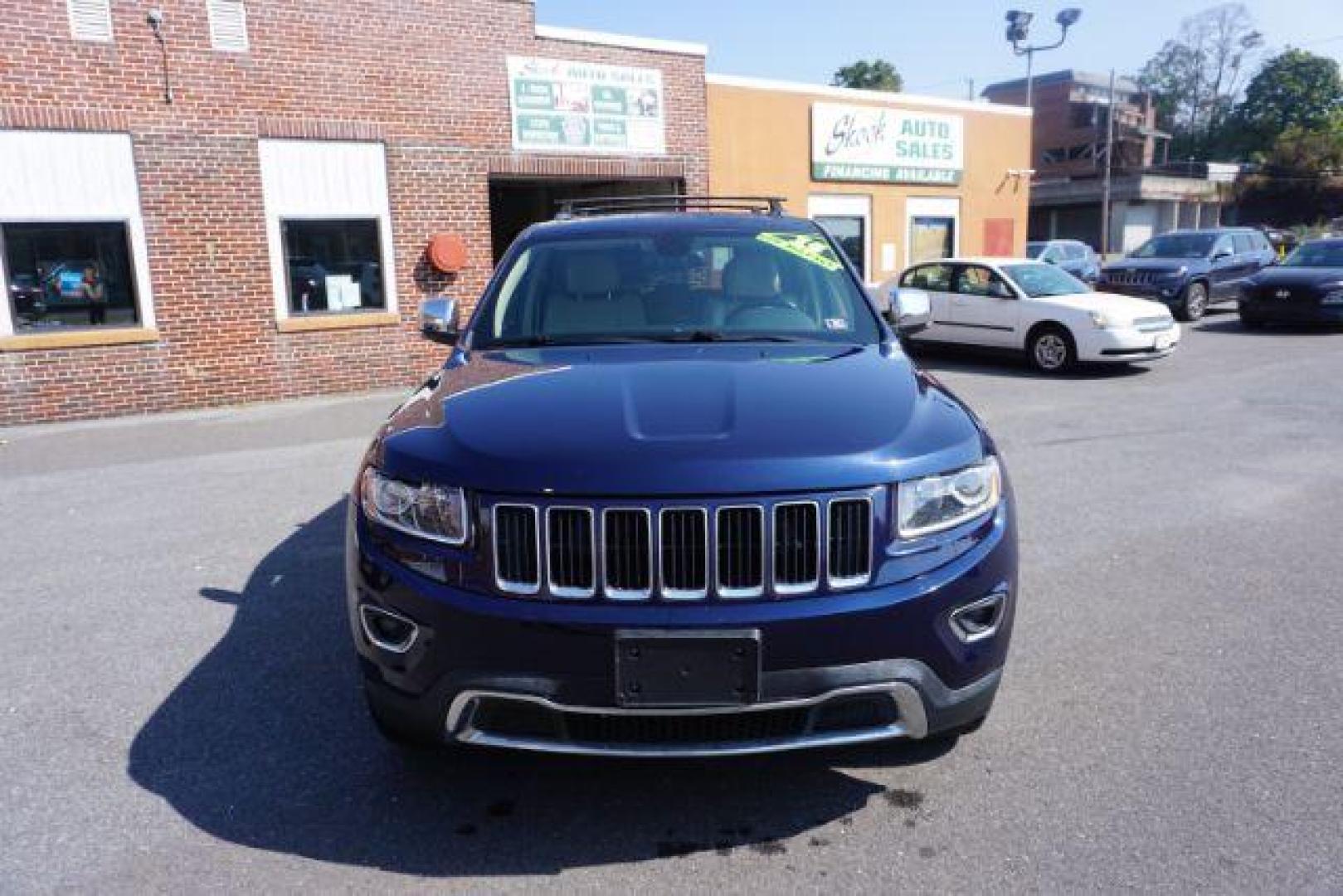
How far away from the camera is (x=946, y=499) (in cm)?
252

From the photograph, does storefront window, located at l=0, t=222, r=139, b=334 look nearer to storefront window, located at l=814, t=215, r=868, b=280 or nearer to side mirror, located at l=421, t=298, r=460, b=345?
side mirror, located at l=421, t=298, r=460, b=345

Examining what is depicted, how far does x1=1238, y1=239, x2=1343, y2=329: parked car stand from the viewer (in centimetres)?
1546

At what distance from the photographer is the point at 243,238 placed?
1083 centimetres

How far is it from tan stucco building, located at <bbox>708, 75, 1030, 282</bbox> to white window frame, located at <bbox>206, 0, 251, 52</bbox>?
646 cm

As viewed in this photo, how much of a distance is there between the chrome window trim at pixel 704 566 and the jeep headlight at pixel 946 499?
0.50 metres

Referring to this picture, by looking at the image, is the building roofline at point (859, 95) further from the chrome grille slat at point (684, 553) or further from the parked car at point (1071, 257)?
the chrome grille slat at point (684, 553)

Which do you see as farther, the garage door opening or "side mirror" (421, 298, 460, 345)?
the garage door opening

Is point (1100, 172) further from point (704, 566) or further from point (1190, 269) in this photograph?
point (704, 566)

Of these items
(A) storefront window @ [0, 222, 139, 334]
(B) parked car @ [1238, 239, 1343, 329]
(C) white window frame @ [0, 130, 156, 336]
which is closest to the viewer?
(C) white window frame @ [0, 130, 156, 336]

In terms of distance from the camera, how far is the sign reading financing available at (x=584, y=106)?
486 inches

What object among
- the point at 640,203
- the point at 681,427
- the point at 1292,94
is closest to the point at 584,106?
the point at 640,203

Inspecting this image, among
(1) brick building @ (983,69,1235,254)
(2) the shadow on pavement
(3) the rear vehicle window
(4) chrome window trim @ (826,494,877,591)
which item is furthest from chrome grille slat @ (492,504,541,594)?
(1) brick building @ (983,69,1235,254)

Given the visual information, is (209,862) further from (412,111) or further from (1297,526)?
(412,111)

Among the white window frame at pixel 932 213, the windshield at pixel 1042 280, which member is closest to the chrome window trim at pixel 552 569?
the windshield at pixel 1042 280
